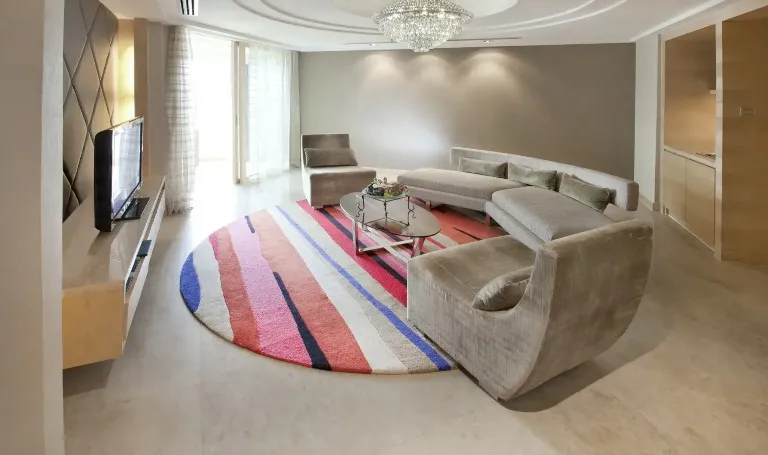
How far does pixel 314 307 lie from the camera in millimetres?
3133

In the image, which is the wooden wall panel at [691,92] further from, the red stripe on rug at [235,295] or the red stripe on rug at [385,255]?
the red stripe on rug at [235,295]

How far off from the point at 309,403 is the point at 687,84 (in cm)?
544

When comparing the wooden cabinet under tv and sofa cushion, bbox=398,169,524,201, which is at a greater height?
sofa cushion, bbox=398,169,524,201

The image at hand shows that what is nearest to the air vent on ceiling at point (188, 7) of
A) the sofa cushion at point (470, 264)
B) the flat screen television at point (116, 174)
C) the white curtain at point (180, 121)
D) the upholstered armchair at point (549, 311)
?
the white curtain at point (180, 121)

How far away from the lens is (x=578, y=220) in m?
3.82

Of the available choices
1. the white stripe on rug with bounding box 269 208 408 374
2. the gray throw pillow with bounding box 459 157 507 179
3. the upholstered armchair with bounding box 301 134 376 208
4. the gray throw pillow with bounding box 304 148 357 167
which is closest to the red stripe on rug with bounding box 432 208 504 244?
the gray throw pillow with bounding box 459 157 507 179

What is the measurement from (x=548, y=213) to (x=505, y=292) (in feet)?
6.83

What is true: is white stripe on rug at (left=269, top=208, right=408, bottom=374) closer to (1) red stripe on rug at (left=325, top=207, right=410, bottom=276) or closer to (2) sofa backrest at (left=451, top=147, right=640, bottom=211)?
(1) red stripe on rug at (left=325, top=207, right=410, bottom=276)

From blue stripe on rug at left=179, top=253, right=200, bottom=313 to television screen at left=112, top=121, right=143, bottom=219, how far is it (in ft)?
2.16

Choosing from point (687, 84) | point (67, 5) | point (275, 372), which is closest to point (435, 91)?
point (687, 84)

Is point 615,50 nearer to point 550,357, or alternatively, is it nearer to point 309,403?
point 550,357

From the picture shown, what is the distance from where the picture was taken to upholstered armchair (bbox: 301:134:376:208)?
5996mm

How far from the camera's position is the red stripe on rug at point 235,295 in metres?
2.70

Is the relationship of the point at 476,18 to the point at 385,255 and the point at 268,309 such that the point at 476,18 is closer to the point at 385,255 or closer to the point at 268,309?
the point at 385,255
